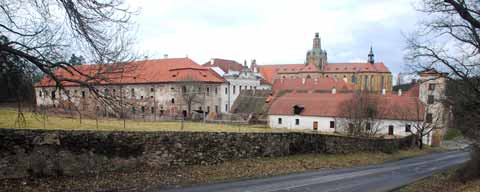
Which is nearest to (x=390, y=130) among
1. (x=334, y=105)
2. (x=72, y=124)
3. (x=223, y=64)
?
(x=334, y=105)

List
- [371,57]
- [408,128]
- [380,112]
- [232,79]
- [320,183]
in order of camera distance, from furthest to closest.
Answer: [371,57] → [232,79] → [380,112] → [408,128] → [320,183]

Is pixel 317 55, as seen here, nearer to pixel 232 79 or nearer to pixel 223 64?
pixel 223 64

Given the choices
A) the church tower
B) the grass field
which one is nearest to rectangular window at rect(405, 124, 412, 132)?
the grass field

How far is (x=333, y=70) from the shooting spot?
5408 inches

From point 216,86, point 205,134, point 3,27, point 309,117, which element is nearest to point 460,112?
point 205,134

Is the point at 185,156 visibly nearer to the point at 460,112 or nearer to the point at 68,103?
the point at 68,103

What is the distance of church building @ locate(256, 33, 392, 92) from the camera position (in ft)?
405

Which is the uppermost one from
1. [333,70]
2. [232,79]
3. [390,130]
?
[333,70]

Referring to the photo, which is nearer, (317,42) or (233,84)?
(233,84)

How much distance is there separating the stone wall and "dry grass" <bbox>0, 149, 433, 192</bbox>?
1.39 feet

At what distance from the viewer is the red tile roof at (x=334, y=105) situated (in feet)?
161

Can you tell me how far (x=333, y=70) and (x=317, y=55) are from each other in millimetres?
8803

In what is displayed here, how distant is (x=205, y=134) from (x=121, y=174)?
4974mm

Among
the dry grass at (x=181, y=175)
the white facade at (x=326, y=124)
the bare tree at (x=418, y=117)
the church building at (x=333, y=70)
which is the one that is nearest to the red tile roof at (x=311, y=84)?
the white facade at (x=326, y=124)
